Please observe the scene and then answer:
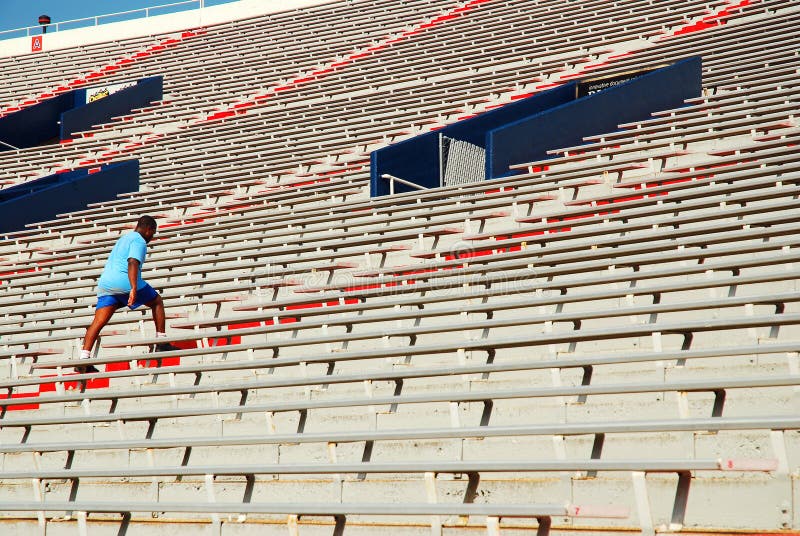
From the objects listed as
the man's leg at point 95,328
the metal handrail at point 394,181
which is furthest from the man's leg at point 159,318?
the metal handrail at point 394,181

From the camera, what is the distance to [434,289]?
5.37 meters

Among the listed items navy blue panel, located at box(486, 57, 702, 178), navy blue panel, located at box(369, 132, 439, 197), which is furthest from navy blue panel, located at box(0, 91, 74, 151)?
navy blue panel, located at box(486, 57, 702, 178)

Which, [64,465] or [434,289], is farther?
[434,289]

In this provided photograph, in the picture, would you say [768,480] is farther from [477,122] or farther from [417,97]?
[417,97]

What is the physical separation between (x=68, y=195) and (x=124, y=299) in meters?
5.59

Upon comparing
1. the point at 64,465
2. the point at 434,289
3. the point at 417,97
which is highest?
the point at 417,97

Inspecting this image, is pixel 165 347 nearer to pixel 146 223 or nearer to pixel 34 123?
pixel 146 223

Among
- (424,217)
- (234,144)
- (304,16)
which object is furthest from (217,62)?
(424,217)

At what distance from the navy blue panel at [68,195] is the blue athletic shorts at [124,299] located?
536 cm

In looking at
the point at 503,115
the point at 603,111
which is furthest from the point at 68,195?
the point at 603,111

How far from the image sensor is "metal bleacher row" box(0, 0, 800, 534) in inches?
123

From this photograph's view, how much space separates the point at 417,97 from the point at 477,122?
248 centimetres

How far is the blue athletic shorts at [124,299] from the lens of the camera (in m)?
5.51

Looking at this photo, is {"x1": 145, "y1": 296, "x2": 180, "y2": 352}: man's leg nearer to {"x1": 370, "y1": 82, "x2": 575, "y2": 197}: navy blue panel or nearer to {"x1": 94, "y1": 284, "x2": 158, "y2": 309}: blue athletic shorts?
{"x1": 94, "y1": 284, "x2": 158, "y2": 309}: blue athletic shorts
